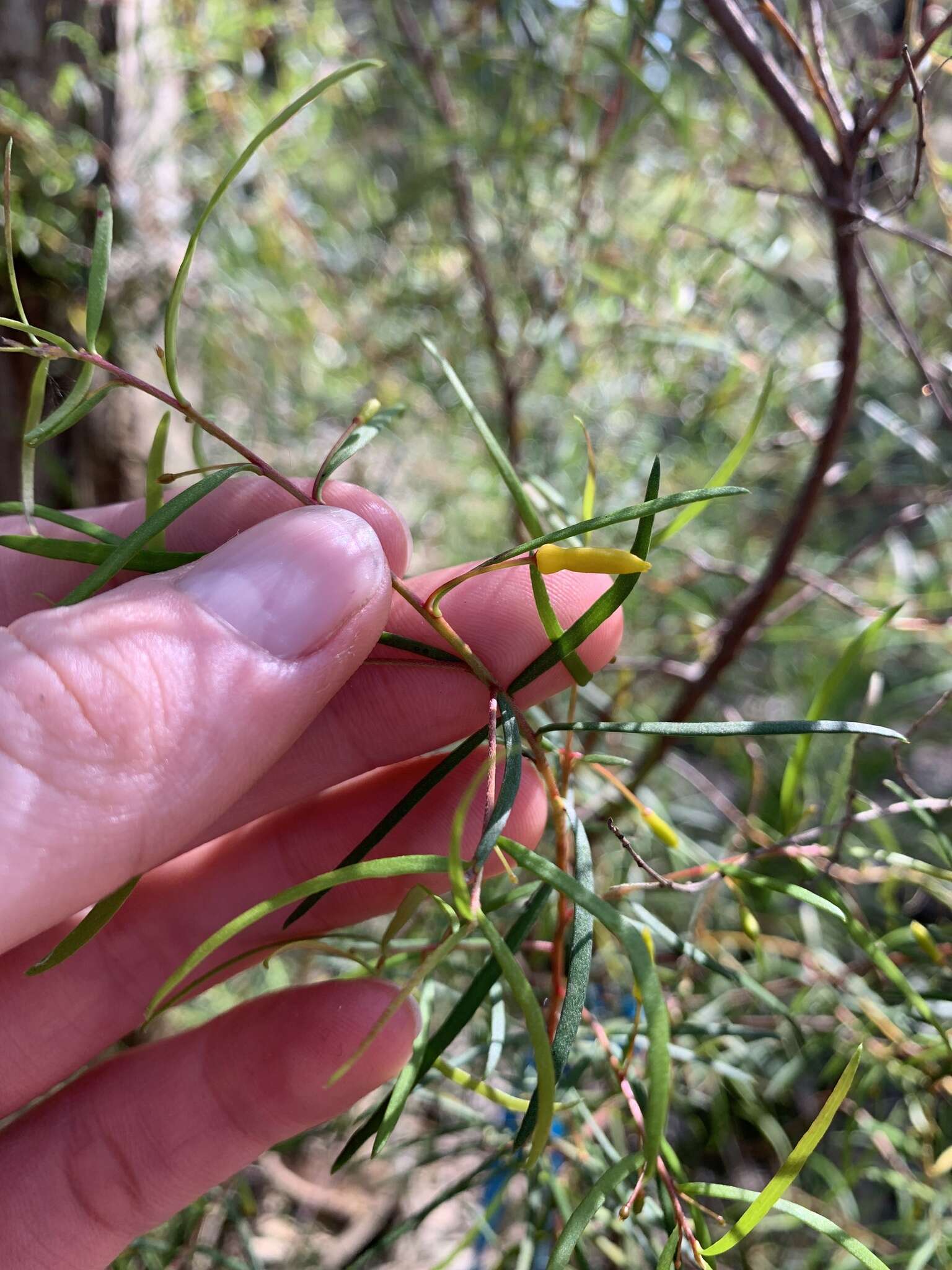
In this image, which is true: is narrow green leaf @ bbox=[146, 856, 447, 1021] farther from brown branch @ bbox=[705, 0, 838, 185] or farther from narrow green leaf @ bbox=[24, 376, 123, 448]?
brown branch @ bbox=[705, 0, 838, 185]

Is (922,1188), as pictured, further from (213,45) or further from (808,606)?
(213,45)

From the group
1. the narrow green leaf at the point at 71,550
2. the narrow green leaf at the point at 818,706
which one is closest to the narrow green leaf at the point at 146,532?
the narrow green leaf at the point at 71,550

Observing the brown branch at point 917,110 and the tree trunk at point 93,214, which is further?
the tree trunk at point 93,214

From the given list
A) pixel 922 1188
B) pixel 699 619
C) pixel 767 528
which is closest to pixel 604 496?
pixel 699 619

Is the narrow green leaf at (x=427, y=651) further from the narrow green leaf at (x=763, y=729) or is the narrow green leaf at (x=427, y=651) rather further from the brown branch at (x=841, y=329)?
the brown branch at (x=841, y=329)

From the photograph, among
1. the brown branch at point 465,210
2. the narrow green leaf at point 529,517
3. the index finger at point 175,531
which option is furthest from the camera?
the brown branch at point 465,210

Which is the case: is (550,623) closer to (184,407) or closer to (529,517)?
(529,517)
